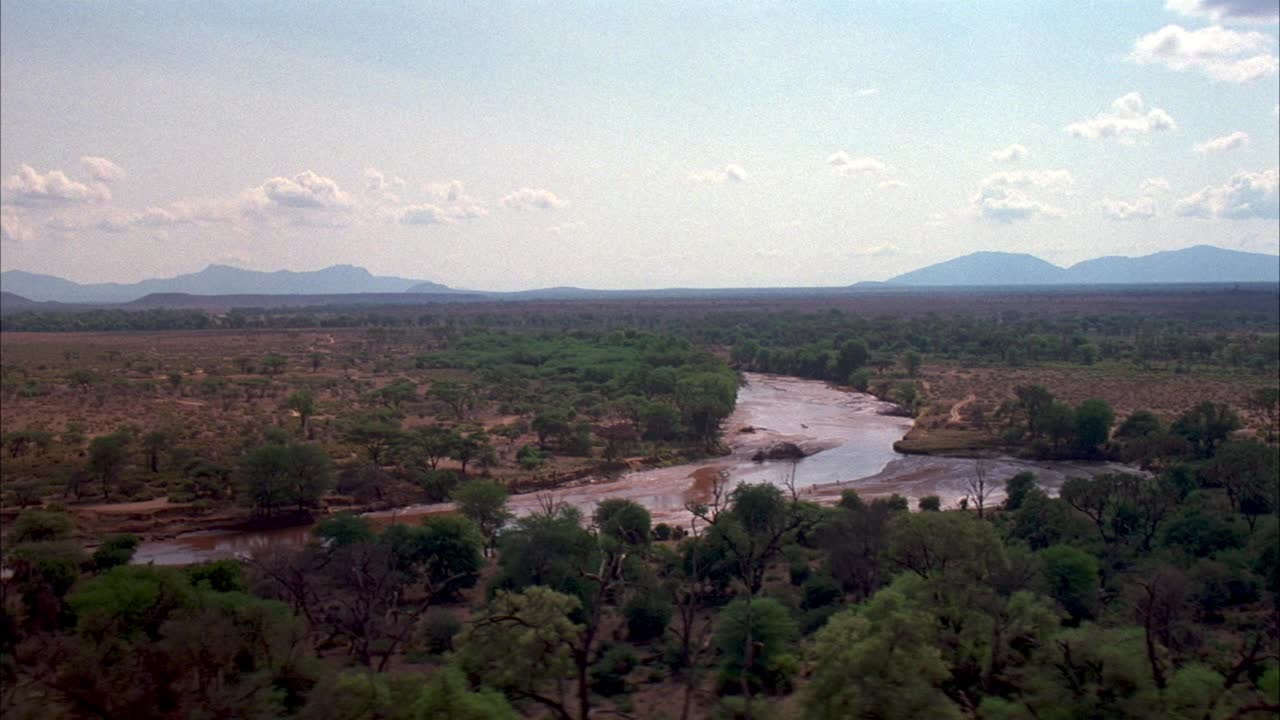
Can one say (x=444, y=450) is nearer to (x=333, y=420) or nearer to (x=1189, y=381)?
(x=333, y=420)

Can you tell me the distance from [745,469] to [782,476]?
2.79 meters

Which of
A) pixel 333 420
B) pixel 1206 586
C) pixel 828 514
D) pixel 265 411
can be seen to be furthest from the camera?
pixel 265 411

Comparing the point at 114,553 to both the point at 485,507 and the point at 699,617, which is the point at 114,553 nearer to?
the point at 485,507

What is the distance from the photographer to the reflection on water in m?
30.4

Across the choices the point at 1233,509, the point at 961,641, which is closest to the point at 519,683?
the point at 961,641

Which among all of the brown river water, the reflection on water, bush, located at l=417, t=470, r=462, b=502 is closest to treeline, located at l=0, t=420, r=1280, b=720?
the reflection on water

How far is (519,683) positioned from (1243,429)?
46.8 m

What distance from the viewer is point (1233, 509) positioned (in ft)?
91.5

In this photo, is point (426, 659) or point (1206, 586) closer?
point (426, 659)

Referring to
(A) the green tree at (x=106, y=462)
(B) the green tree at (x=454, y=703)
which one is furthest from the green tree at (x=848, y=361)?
(B) the green tree at (x=454, y=703)

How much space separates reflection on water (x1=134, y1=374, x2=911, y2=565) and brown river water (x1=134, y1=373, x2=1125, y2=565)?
5 cm

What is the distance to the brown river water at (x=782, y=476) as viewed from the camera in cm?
3091

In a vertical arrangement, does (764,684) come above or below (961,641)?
below

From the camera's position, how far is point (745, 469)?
4250 centimetres
